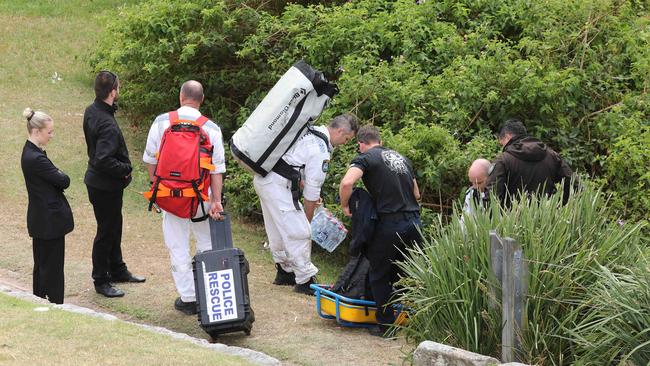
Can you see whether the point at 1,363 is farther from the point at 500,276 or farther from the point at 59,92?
the point at 59,92

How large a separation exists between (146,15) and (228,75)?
4.10ft

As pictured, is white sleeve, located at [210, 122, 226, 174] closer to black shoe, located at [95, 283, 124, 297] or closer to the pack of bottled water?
the pack of bottled water

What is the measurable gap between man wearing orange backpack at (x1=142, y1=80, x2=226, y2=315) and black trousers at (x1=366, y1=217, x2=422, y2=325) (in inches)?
51.4

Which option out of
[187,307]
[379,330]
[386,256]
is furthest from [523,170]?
[187,307]

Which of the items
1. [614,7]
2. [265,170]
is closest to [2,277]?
[265,170]

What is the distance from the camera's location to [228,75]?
13.2 m

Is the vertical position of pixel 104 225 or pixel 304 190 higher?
pixel 304 190

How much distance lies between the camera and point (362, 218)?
822 cm

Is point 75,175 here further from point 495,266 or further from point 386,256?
point 495,266

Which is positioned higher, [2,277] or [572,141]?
[572,141]

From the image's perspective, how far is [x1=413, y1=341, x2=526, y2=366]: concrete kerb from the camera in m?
6.48

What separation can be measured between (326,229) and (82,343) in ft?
9.99

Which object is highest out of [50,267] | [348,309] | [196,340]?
[50,267]

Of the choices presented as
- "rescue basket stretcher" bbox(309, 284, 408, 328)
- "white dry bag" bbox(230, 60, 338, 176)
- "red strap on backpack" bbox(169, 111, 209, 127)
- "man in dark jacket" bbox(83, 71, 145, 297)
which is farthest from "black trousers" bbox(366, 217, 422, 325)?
"man in dark jacket" bbox(83, 71, 145, 297)
